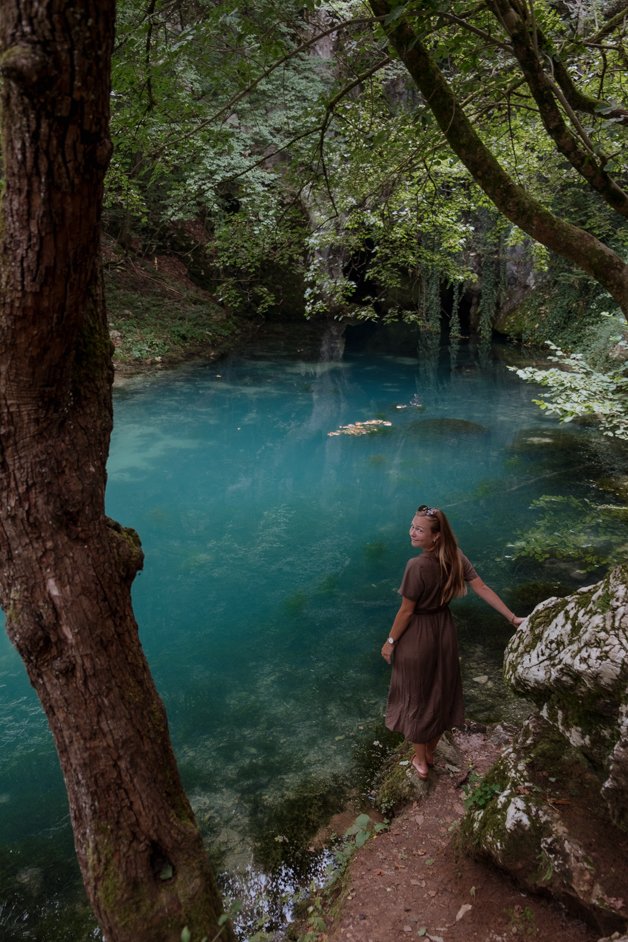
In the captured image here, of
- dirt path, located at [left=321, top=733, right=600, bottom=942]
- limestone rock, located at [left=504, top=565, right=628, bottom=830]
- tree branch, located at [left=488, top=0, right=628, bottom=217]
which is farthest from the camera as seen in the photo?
tree branch, located at [left=488, top=0, right=628, bottom=217]

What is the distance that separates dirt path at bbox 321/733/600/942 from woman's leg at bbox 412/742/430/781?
0.11 meters

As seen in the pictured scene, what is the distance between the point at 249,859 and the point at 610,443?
10.7m

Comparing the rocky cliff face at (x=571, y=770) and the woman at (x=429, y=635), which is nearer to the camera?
the rocky cliff face at (x=571, y=770)

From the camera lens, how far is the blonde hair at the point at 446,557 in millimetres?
3494

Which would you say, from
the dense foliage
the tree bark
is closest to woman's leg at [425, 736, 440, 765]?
the tree bark

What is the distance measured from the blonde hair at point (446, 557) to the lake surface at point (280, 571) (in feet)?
6.03

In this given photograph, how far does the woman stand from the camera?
11.5 feet

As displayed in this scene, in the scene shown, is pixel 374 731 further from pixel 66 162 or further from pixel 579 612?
pixel 66 162

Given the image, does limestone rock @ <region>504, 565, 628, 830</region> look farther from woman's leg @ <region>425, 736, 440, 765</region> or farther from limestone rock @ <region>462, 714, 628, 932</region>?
woman's leg @ <region>425, 736, 440, 765</region>

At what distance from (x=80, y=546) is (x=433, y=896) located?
240 cm

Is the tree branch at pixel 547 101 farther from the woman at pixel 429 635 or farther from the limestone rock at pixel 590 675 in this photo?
the limestone rock at pixel 590 675

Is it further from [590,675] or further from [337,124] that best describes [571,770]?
[337,124]

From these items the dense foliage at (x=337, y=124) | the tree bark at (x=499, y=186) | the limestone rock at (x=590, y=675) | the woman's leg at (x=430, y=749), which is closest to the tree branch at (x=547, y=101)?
the dense foliage at (x=337, y=124)

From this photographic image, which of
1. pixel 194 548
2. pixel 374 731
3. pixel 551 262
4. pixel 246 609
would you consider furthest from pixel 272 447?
pixel 551 262
